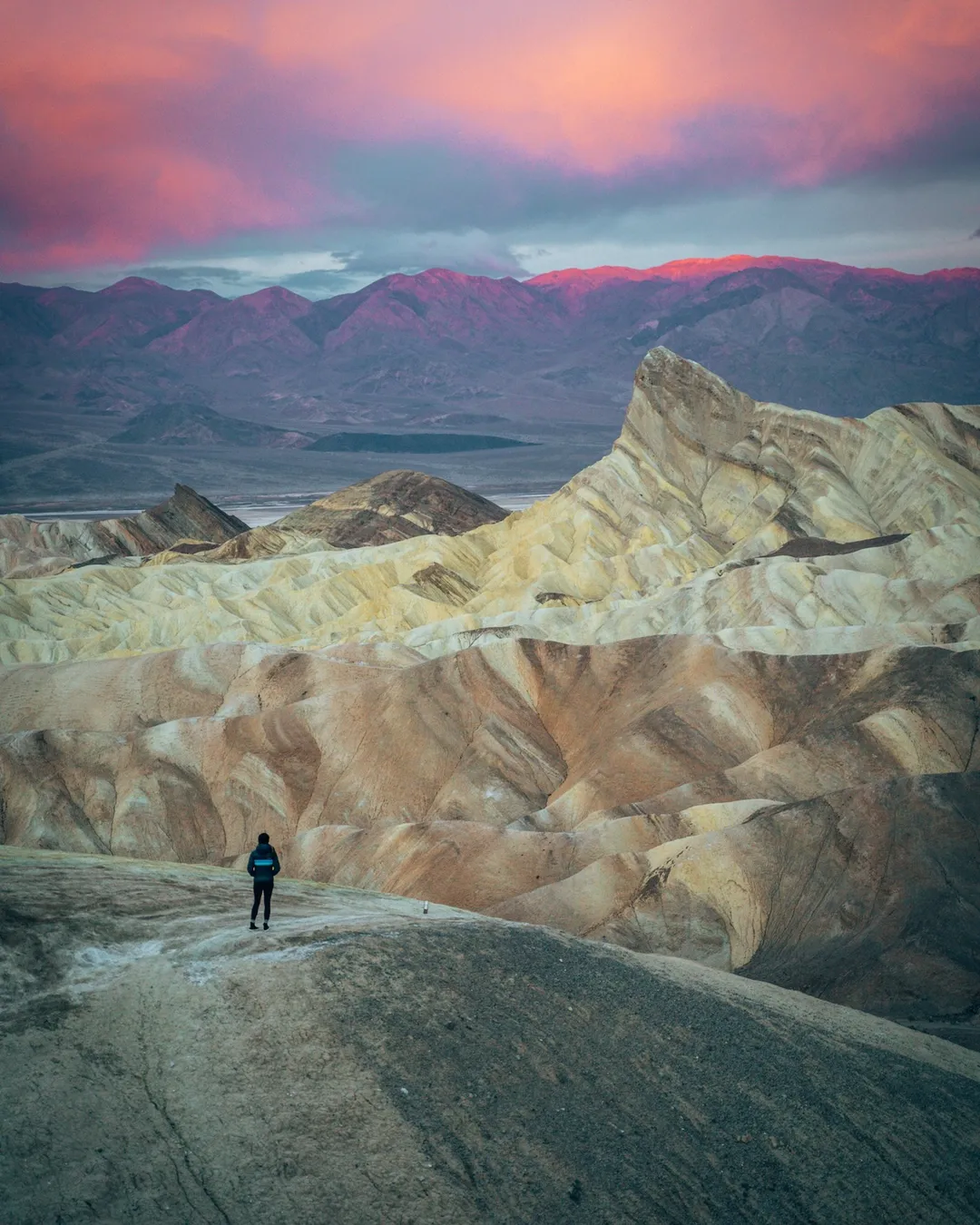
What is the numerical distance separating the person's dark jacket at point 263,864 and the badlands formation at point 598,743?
12.4 m

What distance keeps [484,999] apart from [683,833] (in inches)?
661

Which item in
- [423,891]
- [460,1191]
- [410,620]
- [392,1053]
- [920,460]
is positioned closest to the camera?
[460,1191]

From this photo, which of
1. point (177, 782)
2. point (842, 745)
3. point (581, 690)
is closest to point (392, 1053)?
point (842, 745)

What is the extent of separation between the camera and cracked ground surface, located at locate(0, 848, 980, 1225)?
13.0 m

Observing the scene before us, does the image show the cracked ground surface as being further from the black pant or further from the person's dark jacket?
the person's dark jacket

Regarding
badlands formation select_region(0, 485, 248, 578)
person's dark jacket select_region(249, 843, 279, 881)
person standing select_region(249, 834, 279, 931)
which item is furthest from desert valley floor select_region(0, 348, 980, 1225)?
badlands formation select_region(0, 485, 248, 578)

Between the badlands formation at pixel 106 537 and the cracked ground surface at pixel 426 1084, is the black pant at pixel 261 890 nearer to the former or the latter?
the cracked ground surface at pixel 426 1084

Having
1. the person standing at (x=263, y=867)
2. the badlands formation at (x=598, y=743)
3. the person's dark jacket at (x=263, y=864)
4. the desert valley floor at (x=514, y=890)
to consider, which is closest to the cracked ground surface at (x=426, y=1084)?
the desert valley floor at (x=514, y=890)

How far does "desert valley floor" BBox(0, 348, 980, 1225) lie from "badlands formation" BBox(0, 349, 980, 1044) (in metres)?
0.15

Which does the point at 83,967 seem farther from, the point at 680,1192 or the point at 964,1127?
the point at 964,1127

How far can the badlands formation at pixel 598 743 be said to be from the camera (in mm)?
29391

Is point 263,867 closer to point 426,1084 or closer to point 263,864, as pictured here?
point 263,864

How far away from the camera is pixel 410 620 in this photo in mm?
73375

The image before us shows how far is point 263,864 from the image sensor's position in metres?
18.0
